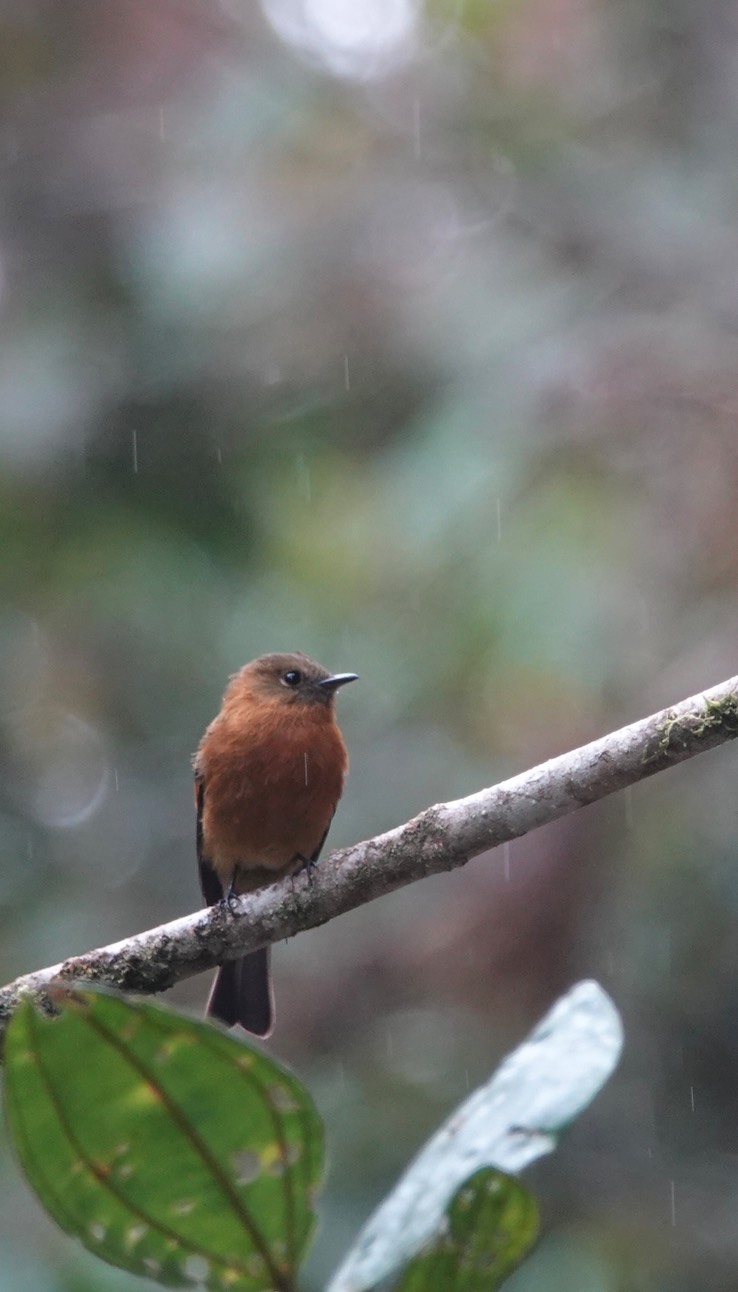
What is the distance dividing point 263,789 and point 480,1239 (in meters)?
3.53

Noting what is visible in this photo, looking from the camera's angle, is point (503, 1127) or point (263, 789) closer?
point (503, 1127)

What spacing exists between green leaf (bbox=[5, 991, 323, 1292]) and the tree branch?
180 cm

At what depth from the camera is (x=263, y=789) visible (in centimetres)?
447

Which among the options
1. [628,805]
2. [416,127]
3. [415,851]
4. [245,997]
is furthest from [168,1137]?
[416,127]

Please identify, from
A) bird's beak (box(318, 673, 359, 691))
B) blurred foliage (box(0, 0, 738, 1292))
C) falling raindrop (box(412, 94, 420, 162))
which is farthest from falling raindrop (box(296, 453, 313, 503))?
bird's beak (box(318, 673, 359, 691))

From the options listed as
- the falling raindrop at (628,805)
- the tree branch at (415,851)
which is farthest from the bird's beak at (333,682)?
the falling raindrop at (628,805)

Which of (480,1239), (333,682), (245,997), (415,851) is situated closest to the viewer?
(480,1239)

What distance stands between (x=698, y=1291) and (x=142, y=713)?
3.99 metres

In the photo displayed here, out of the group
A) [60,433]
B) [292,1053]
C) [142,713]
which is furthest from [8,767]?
[292,1053]

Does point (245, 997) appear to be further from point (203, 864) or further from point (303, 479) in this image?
point (303, 479)

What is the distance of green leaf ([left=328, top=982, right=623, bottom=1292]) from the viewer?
0.98m

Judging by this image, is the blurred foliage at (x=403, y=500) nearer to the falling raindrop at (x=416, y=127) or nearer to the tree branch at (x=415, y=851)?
the falling raindrop at (x=416, y=127)

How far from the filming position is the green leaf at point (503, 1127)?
980 mm

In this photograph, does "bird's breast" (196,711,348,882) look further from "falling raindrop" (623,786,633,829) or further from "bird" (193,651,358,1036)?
"falling raindrop" (623,786,633,829)
